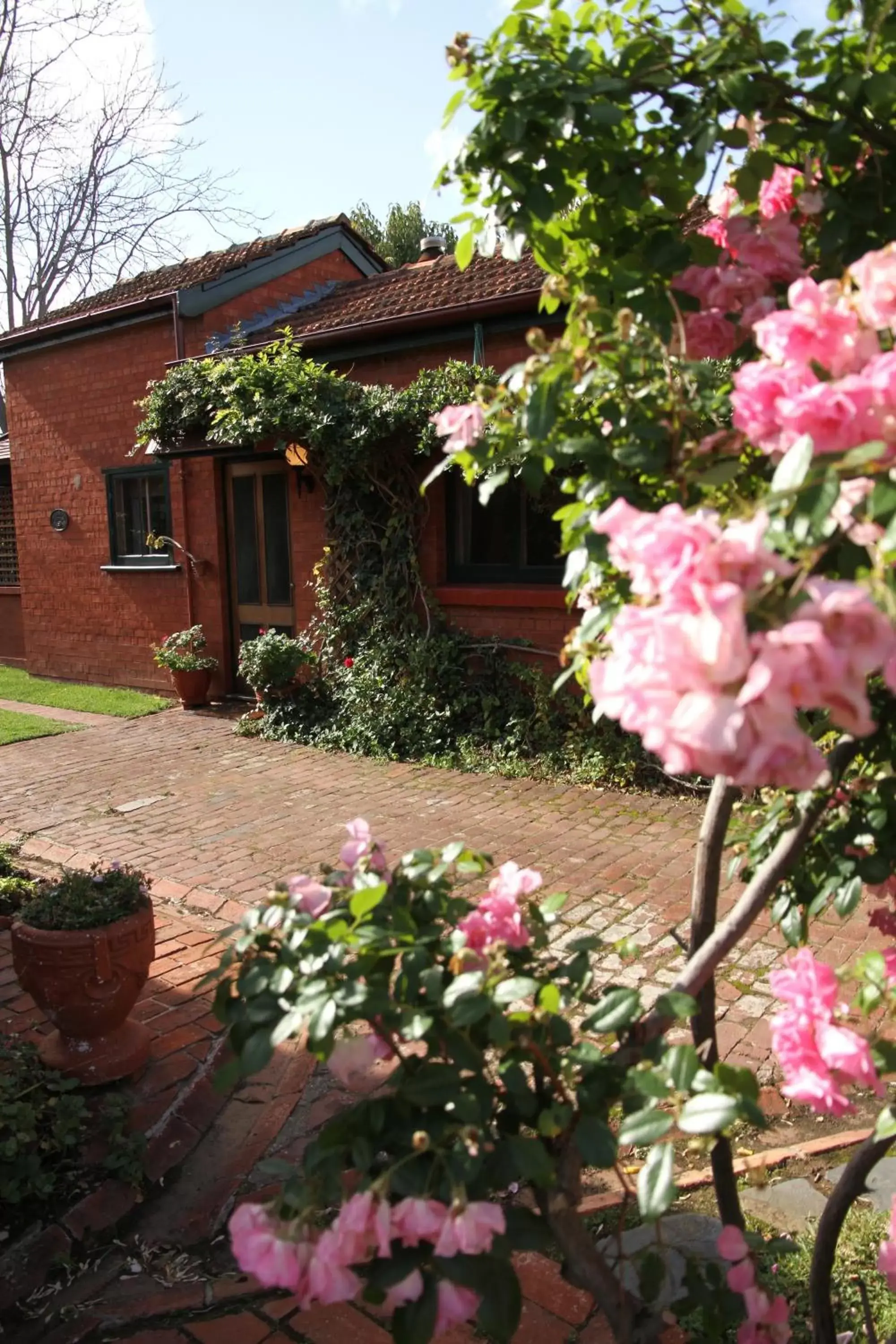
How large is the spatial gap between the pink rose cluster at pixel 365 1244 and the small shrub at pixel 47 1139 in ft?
5.75

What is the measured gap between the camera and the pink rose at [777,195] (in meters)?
1.67

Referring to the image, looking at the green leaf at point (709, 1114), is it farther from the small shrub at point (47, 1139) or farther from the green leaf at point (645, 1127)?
the small shrub at point (47, 1139)

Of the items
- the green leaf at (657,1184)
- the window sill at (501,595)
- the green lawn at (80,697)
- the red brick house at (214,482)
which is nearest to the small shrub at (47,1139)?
the green leaf at (657,1184)

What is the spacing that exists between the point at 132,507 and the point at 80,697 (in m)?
2.36

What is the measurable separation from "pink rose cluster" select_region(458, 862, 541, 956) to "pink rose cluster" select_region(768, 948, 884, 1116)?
410 millimetres

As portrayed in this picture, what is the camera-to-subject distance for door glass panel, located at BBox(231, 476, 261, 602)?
10.6 m

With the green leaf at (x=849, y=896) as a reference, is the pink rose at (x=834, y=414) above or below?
above

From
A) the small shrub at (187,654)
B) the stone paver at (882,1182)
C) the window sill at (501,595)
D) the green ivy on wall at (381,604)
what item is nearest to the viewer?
the stone paver at (882,1182)

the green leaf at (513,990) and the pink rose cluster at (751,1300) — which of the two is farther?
the pink rose cluster at (751,1300)

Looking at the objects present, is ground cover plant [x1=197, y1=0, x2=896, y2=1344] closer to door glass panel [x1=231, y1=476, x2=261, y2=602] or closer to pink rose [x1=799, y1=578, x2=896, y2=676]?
pink rose [x1=799, y1=578, x2=896, y2=676]

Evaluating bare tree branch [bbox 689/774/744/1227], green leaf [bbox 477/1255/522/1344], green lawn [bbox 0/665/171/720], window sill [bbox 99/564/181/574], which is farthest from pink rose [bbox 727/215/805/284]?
window sill [bbox 99/564/181/574]

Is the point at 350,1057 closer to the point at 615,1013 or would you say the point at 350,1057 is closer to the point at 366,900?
the point at 366,900

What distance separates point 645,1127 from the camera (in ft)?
4.06

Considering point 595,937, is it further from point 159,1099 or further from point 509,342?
point 509,342
